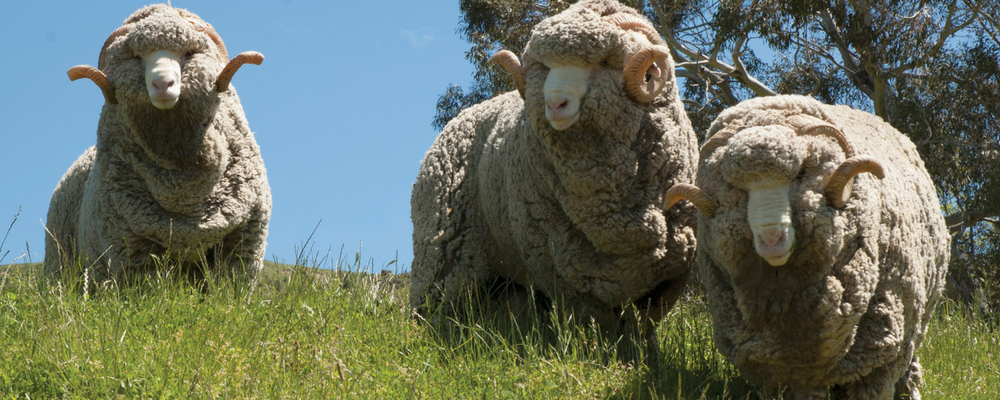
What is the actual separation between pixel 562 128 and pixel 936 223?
7.08ft

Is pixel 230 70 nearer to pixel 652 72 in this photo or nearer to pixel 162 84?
pixel 162 84

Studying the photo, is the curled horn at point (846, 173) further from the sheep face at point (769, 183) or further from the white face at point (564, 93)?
the white face at point (564, 93)

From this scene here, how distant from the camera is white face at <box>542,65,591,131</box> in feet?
17.3

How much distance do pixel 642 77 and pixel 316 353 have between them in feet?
7.88

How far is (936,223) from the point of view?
17.2 feet

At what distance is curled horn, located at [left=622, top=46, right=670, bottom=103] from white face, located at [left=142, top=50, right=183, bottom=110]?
2992mm

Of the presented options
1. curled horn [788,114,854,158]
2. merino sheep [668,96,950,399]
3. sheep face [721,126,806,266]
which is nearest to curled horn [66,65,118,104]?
merino sheep [668,96,950,399]

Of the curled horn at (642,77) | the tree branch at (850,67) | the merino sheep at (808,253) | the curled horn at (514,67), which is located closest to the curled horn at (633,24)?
the curled horn at (642,77)

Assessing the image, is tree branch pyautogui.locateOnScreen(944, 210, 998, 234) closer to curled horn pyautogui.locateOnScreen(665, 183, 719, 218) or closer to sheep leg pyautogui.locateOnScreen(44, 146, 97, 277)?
curled horn pyautogui.locateOnScreen(665, 183, 719, 218)

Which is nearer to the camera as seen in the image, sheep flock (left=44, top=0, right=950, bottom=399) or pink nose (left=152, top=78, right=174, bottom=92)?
sheep flock (left=44, top=0, right=950, bottom=399)

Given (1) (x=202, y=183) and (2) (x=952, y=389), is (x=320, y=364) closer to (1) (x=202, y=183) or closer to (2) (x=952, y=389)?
(1) (x=202, y=183)

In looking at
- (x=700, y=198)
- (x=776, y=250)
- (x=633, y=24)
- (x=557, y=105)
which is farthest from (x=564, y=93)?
(x=776, y=250)

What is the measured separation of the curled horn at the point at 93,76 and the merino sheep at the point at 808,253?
13.6ft

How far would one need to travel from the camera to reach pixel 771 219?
436 cm
